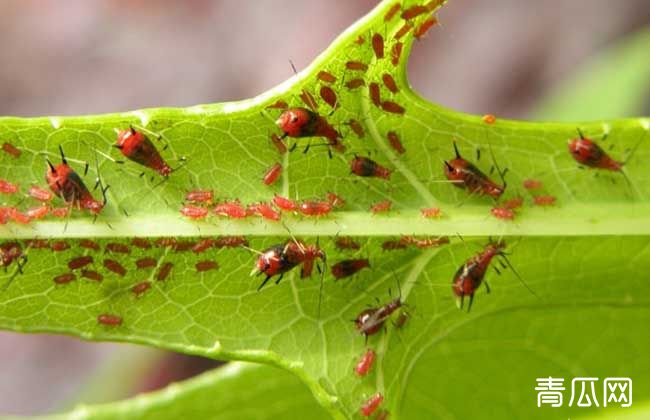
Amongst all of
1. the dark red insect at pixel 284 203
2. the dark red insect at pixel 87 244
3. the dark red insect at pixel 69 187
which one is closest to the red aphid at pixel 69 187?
the dark red insect at pixel 69 187

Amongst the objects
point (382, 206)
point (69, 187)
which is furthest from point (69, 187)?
point (382, 206)

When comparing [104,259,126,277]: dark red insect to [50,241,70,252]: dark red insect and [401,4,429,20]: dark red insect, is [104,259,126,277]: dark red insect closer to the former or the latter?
[50,241,70,252]: dark red insect

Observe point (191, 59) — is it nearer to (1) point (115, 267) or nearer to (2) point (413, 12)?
(1) point (115, 267)

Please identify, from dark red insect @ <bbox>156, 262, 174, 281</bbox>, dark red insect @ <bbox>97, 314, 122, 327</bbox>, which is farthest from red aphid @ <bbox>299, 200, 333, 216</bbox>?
dark red insect @ <bbox>97, 314, 122, 327</bbox>

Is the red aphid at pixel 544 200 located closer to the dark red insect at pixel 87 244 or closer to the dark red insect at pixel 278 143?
the dark red insect at pixel 278 143

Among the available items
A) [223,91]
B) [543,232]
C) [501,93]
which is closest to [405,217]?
[543,232]

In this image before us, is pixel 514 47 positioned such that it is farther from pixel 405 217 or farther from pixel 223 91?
pixel 405 217
